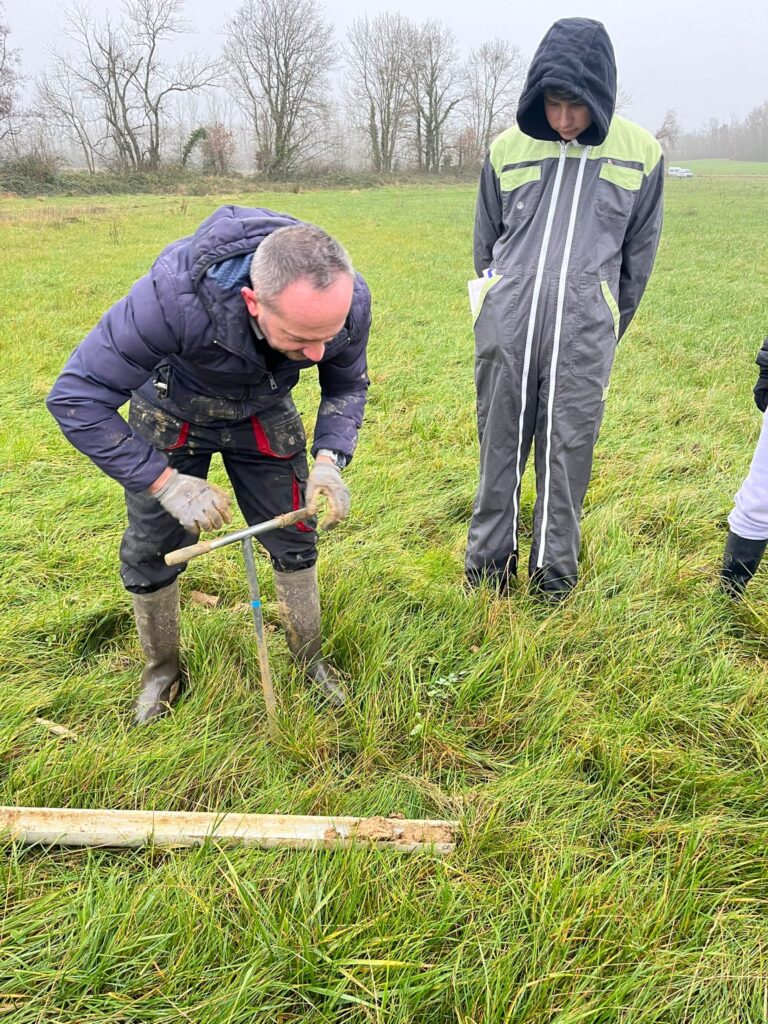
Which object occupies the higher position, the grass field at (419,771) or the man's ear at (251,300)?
the man's ear at (251,300)

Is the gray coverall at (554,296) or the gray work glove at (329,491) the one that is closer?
the gray work glove at (329,491)

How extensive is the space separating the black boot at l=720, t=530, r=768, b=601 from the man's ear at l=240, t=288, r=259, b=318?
2.20m

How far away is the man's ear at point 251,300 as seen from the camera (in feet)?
5.45

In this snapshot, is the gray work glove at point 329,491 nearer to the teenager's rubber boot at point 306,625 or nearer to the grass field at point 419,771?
the teenager's rubber boot at point 306,625

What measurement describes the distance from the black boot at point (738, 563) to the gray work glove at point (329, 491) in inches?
68.4

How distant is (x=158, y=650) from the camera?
7.83 ft

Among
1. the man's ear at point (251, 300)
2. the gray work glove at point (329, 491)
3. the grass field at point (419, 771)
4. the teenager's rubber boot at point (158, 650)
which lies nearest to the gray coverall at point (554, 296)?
the grass field at point (419, 771)

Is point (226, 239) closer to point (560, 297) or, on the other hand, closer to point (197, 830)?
point (560, 297)

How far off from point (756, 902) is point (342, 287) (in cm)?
189

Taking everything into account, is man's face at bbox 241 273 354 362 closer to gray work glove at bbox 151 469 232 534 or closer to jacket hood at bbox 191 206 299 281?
jacket hood at bbox 191 206 299 281

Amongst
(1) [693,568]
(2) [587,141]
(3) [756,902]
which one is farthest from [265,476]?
(1) [693,568]

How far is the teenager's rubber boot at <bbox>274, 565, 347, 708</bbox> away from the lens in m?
2.40

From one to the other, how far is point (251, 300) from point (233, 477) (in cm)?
79

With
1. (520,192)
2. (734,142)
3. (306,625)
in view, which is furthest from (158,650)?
(734,142)
